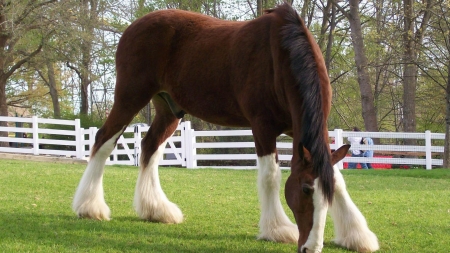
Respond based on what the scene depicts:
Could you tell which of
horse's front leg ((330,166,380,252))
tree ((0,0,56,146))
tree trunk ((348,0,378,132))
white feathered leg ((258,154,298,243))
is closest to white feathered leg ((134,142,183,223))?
white feathered leg ((258,154,298,243))

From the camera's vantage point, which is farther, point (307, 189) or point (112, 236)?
point (112, 236)

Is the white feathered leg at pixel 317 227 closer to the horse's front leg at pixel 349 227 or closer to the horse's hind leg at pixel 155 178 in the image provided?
the horse's front leg at pixel 349 227

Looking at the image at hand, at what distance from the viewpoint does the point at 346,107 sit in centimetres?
3094

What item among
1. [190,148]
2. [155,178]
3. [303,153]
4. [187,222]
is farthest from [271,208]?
[190,148]

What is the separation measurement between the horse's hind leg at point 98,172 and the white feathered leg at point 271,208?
6.06 ft

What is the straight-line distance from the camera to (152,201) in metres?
5.62

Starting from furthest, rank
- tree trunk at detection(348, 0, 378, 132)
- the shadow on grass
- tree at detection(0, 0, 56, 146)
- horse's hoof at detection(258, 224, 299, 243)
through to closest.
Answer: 1. tree trunk at detection(348, 0, 378, 132)
2. tree at detection(0, 0, 56, 146)
3. horse's hoof at detection(258, 224, 299, 243)
4. the shadow on grass

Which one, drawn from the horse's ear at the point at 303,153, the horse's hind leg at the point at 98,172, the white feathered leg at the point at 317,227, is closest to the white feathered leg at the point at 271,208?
the horse's ear at the point at 303,153

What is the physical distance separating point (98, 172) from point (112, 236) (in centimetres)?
111

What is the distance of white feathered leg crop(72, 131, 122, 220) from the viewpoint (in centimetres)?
548

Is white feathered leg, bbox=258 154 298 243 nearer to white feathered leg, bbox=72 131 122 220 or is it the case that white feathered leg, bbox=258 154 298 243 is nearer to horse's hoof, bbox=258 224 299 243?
→ horse's hoof, bbox=258 224 299 243

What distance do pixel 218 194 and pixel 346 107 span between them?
24.3 meters

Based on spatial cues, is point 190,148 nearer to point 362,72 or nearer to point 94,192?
point 362,72

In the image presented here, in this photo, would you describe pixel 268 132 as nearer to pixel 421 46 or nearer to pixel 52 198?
pixel 52 198
